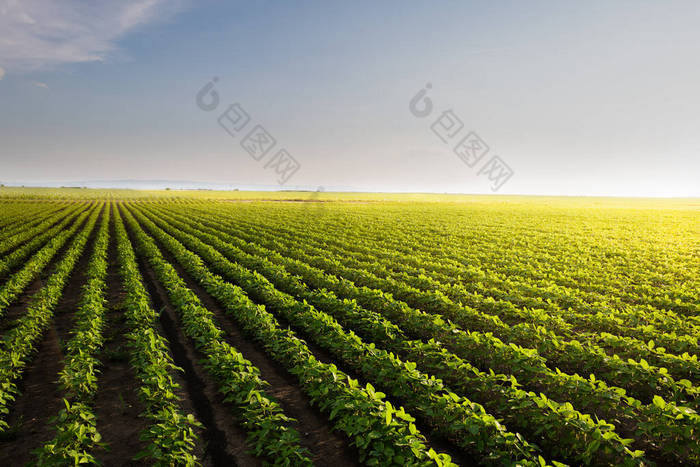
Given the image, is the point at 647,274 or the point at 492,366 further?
the point at 647,274

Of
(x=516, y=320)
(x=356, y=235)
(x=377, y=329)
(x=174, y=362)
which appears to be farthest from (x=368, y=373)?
(x=356, y=235)

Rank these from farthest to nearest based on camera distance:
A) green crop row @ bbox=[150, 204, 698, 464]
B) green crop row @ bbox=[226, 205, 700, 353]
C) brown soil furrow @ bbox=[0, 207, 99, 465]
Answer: green crop row @ bbox=[226, 205, 700, 353], brown soil furrow @ bbox=[0, 207, 99, 465], green crop row @ bbox=[150, 204, 698, 464]

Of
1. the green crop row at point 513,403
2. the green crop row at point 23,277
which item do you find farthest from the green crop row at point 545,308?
the green crop row at point 23,277

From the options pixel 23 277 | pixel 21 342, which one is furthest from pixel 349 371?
pixel 23 277

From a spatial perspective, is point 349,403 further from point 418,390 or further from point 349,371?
point 349,371

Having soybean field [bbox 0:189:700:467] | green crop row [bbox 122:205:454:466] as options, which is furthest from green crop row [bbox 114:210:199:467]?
green crop row [bbox 122:205:454:466]

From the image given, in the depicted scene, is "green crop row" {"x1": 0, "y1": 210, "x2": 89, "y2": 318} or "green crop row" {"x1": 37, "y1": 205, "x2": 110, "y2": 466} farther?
Result: "green crop row" {"x1": 0, "y1": 210, "x2": 89, "y2": 318}

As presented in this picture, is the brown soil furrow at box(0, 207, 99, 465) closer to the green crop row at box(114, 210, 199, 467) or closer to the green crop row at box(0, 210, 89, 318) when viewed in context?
the green crop row at box(114, 210, 199, 467)

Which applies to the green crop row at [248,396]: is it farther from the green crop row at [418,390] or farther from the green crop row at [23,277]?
the green crop row at [23,277]

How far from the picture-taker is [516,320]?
1020cm

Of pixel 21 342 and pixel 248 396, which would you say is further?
pixel 21 342

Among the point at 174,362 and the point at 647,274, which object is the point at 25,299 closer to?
the point at 174,362

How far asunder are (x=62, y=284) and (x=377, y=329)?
1275 centimetres

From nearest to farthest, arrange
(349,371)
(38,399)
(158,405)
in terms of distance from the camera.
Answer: (158,405) → (38,399) → (349,371)
